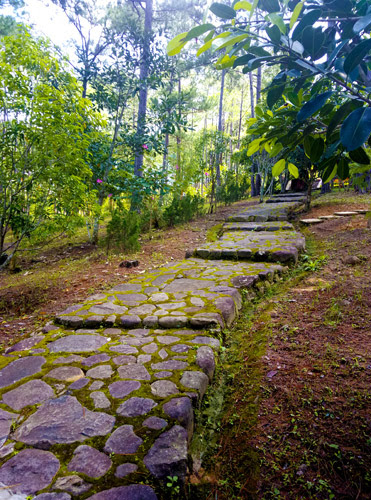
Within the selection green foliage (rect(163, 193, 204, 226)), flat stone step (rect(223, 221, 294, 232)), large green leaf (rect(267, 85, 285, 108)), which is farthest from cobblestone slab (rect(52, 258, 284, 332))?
green foliage (rect(163, 193, 204, 226))

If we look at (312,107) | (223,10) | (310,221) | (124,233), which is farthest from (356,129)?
(310,221)

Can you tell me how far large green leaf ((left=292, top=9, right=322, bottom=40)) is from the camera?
2.63 ft

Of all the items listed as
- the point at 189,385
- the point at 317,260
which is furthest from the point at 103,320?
the point at 317,260

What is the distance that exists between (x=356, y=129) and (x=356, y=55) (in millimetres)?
199

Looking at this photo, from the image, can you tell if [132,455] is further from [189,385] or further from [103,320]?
[103,320]

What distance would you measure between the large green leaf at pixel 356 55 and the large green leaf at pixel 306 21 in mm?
168

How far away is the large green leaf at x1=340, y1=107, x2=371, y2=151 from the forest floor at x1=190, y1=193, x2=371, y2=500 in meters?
1.15

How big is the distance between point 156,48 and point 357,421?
654cm

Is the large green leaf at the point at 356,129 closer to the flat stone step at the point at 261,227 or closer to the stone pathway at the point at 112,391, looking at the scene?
the stone pathway at the point at 112,391

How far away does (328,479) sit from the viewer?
3.40ft

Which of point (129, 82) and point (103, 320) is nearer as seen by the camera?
point (103, 320)

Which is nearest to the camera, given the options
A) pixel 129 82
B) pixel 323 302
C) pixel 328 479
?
pixel 328 479

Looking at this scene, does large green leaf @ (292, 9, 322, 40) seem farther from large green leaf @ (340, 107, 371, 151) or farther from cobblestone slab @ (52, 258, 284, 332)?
cobblestone slab @ (52, 258, 284, 332)

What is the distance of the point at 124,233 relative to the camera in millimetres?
4641
